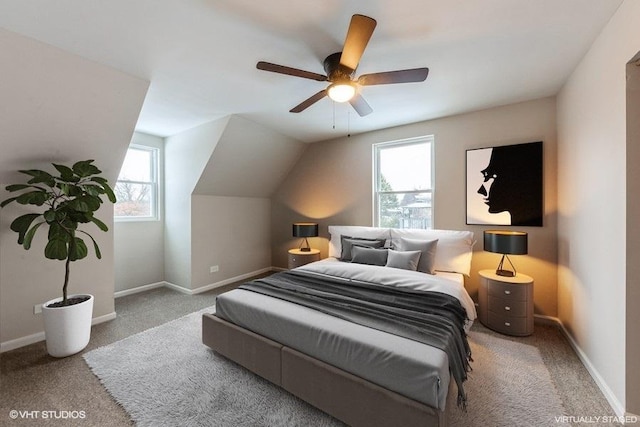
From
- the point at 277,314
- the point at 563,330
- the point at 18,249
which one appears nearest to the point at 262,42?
the point at 277,314

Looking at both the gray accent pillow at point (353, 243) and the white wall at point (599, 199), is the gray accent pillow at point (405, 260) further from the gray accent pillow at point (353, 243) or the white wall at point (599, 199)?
the white wall at point (599, 199)

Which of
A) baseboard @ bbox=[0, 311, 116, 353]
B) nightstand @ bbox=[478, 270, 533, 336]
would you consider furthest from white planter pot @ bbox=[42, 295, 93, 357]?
nightstand @ bbox=[478, 270, 533, 336]

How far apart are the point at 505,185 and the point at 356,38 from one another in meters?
2.61

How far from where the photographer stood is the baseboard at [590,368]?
163 cm

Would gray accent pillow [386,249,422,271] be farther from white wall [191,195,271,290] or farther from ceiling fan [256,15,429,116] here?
white wall [191,195,271,290]

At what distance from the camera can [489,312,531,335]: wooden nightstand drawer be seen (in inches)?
101

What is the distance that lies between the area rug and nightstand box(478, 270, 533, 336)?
0.20 meters

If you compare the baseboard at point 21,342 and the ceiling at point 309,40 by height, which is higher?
the ceiling at point 309,40

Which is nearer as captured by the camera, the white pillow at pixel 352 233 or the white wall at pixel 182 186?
the white pillow at pixel 352 233

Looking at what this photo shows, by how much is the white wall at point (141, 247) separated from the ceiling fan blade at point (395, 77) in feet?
12.5

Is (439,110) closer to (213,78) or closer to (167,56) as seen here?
(213,78)

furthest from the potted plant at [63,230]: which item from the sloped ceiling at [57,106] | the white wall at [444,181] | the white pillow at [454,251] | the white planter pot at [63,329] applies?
the white pillow at [454,251]

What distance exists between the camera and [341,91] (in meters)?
1.97

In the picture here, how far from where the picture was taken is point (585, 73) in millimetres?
2088
